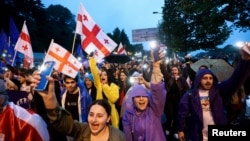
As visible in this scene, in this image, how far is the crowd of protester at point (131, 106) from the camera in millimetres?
3396

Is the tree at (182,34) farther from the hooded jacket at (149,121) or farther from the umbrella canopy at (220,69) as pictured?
the hooded jacket at (149,121)

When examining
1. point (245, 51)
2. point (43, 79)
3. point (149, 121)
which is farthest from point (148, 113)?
point (43, 79)

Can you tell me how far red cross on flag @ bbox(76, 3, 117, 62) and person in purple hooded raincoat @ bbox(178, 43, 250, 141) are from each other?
4485 mm

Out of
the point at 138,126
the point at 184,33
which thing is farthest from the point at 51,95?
the point at 184,33

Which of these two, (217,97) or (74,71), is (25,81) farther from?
(217,97)

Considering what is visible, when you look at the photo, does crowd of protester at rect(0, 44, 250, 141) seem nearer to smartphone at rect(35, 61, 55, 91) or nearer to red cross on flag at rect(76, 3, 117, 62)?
smartphone at rect(35, 61, 55, 91)

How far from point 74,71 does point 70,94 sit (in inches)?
15.7

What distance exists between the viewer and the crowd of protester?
11.1 feet

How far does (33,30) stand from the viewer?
46781 millimetres

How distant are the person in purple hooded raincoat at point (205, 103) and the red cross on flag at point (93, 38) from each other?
4.49 metres

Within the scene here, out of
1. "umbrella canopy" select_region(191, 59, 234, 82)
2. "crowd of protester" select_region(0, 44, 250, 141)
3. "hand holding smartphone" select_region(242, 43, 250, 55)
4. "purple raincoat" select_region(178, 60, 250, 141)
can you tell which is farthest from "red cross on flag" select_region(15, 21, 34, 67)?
"hand holding smartphone" select_region(242, 43, 250, 55)

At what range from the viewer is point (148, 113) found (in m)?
4.80

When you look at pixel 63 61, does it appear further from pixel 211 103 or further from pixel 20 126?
pixel 20 126

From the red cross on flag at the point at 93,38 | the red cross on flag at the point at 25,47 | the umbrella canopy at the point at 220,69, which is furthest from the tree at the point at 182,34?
the umbrella canopy at the point at 220,69
